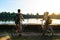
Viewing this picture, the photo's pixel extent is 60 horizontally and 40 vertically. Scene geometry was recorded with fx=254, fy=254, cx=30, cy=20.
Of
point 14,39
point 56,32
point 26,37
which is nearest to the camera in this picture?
point 14,39

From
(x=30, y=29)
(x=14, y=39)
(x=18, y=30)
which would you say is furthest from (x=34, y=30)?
(x=14, y=39)

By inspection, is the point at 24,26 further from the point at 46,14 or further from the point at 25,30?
the point at 46,14

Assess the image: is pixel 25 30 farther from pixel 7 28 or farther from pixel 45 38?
pixel 45 38

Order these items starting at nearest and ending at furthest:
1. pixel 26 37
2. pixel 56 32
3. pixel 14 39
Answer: pixel 14 39 → pixel 26 37 → pixel 56 32

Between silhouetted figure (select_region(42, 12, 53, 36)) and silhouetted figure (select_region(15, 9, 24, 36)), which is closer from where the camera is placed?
silhouetted figure (select_region(42, 12, 53, 36))

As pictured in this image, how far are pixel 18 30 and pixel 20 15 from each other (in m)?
1.28

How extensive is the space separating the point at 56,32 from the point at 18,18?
189 inches

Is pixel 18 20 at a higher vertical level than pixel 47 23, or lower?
higher

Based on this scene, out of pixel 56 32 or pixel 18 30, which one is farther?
pixel 56 32

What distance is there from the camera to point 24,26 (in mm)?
A: 22812

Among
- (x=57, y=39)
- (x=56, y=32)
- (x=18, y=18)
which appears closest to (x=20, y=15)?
(x=18, y=18)

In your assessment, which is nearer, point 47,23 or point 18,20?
point 47,23

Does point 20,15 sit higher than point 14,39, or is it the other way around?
point 20,15

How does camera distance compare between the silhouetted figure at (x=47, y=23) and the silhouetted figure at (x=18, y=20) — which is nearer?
the silhouetted figure at (x=47, y=23)
